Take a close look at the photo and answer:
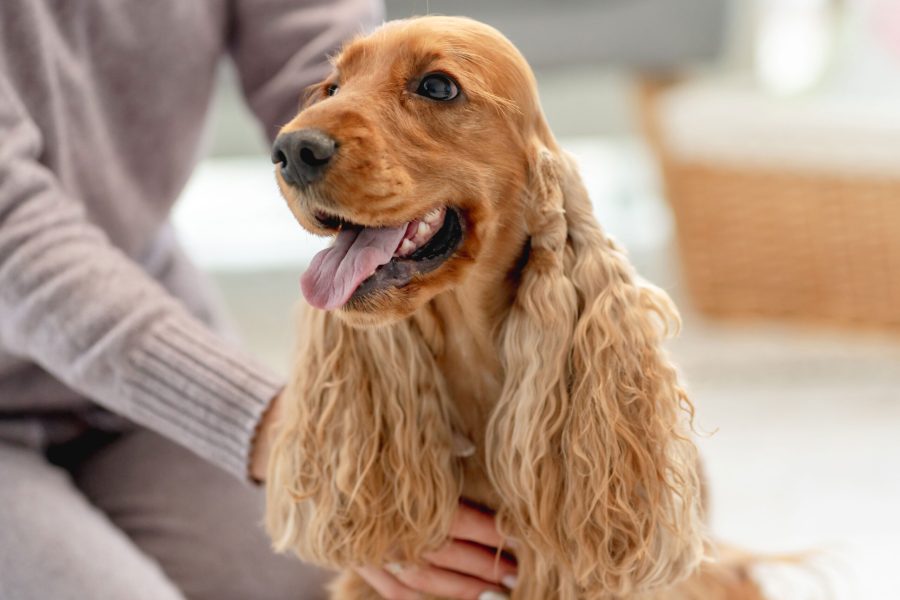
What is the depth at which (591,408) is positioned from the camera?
3.23 ft

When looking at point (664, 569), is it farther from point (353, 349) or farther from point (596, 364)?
point (353, 349)

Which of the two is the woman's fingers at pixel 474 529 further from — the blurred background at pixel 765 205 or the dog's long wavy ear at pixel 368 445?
the blurred background at pixel 765 205

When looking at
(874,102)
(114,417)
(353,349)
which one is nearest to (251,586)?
(114,417)

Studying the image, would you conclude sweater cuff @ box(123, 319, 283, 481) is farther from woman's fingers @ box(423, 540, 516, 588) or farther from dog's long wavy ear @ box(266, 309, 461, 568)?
woman's fingers @ box(423, 540, 516, 588)

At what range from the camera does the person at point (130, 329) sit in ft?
3.81

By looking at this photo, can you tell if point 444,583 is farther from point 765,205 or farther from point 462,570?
point 765,205

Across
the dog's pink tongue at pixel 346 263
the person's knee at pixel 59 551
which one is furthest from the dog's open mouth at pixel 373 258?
the person's knee at pixel 59 551

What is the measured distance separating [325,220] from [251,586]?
60 cm

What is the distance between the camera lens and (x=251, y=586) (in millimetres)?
1323

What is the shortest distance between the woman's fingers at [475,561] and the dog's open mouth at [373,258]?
1.04ft

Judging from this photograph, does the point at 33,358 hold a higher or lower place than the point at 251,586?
higher

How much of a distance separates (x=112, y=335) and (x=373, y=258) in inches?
15.2

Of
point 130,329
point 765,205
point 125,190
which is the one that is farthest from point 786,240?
point 130,329

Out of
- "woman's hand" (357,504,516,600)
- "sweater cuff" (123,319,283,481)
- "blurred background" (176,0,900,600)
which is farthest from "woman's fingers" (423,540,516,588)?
"blurred background" (176,0,900,600)
